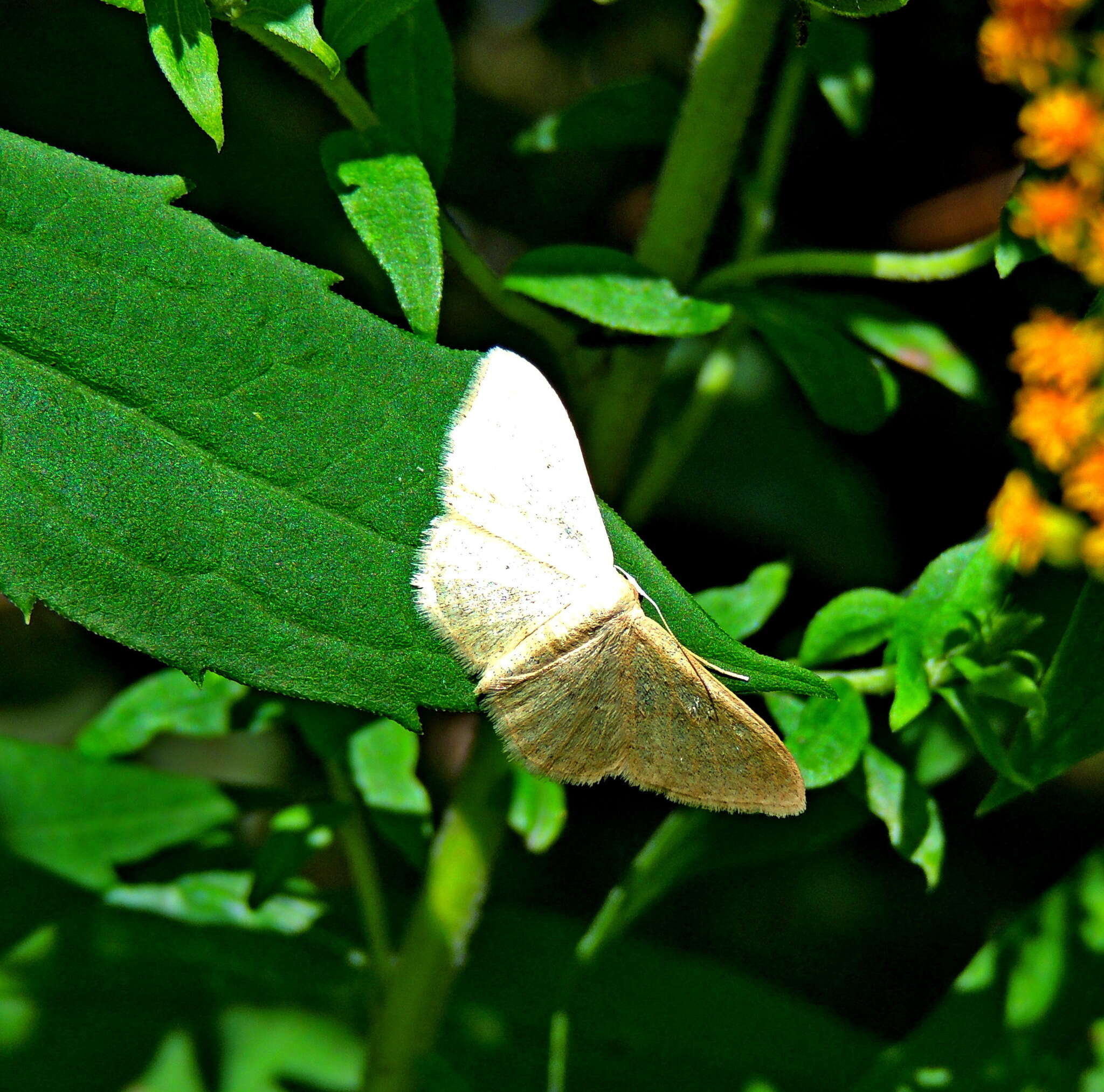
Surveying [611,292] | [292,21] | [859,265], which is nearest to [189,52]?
[292,21]

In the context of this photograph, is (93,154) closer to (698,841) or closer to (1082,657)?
(698,841)

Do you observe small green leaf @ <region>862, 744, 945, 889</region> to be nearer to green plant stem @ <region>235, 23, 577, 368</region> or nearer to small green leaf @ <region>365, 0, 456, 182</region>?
green plant stem @ <region>235, 23, 577, 368</region>

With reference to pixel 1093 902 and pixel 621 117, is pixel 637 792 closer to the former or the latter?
pixel 1093 902

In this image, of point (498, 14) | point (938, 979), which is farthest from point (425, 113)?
point (938, 979)

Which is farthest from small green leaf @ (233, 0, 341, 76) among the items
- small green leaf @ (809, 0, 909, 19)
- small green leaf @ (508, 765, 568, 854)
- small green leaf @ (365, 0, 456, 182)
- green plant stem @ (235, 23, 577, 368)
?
small green leaf @ (508, 765, 568, 854)

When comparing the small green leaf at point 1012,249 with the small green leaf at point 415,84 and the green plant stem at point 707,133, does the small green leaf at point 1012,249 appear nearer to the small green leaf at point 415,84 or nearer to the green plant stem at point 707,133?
the green plant stem at point 707,133
